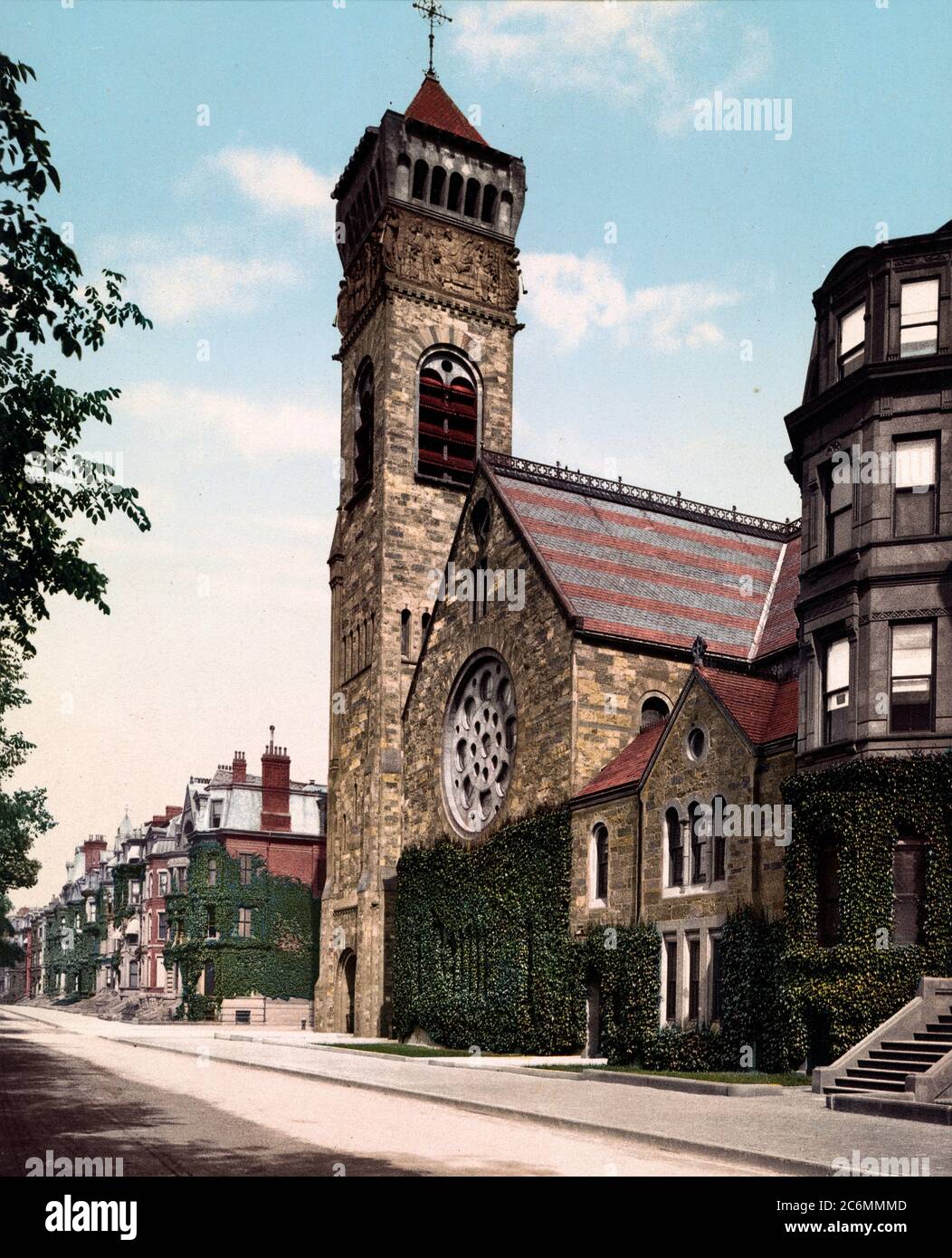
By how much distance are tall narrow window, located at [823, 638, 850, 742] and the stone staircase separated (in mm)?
5067

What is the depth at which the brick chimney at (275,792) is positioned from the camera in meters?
70.1

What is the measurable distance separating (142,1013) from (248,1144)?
199 feet

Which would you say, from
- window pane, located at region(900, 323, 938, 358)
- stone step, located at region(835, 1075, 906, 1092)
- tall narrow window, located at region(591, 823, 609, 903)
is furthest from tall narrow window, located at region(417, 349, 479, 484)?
stone step, located at region(835, 1075, 906, 1092)

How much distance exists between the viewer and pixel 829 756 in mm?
25109

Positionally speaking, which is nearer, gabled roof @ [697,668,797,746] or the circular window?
gabled roof @ [697,668,797,746]

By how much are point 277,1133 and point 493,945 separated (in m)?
22.7

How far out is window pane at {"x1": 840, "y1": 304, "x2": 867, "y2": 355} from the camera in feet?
86.7

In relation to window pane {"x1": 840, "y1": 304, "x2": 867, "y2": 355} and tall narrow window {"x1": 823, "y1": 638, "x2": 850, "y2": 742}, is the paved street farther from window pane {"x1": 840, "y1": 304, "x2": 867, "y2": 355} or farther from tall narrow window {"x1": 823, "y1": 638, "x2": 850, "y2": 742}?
window pane {"x1": 840, "y1": 304, "x2": 867, "y2": 355}

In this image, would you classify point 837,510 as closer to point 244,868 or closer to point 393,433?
point 393,433

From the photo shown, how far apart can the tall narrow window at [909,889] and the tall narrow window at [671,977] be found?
679cm

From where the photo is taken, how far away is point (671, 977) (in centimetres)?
2944

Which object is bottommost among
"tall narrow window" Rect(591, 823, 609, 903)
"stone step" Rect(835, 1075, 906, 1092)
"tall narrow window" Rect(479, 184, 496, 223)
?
"stone step" Rect(835, 1075, 906, 1092)

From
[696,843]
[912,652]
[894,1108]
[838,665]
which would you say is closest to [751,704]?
[696,843]
